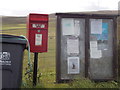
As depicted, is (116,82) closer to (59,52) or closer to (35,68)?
(59,52)

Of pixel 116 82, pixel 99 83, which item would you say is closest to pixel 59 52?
pixel 99 83

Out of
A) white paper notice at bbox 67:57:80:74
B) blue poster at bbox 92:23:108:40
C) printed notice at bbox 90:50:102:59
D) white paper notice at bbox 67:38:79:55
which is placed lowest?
white paper notice at bbox 67:57:80:74

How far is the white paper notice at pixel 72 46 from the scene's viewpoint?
643cm

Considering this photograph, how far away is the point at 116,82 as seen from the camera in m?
6.51

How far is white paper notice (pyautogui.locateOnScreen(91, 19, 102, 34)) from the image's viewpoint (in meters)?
6.58

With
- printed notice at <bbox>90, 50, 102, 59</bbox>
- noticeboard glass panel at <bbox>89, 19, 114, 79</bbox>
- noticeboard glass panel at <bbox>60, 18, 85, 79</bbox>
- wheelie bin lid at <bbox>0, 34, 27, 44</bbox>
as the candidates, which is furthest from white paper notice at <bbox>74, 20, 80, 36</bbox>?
wheelie bin lid at <bbox>0, 34, 27, 44</bbox>

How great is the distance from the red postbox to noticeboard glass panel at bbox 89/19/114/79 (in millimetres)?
1472

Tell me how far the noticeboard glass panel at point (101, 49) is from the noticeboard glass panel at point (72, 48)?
26 cm

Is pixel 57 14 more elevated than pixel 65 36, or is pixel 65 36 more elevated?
pixel 57 14

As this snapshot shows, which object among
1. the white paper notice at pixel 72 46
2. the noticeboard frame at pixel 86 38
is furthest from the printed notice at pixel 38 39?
the white paper notice at pixel 72 46

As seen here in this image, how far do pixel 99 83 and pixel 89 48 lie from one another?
0.93 m

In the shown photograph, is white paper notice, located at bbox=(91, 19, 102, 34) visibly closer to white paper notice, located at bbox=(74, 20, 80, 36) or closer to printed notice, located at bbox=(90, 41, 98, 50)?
printed notice, located at bbox=(90, 41, 98, 50)

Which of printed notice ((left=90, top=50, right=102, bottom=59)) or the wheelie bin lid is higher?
the wheelie bin lid

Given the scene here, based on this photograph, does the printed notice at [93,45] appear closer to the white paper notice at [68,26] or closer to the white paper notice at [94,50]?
the white paper notice at [94,50]
